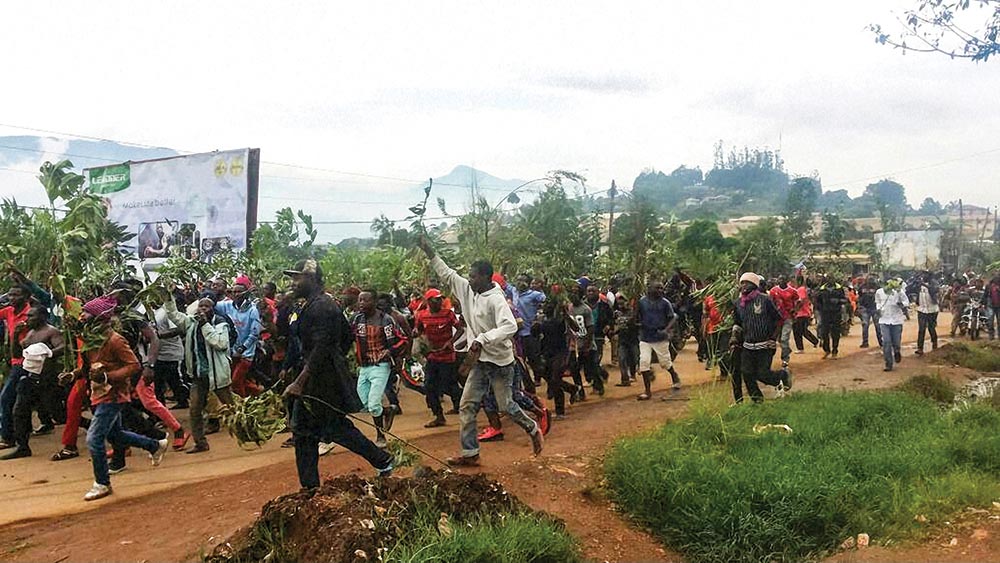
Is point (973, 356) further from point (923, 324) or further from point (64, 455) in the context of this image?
point (64, 455)

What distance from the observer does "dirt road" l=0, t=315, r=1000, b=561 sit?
5.20 meters

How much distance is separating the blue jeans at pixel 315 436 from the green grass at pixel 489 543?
116 centimetres

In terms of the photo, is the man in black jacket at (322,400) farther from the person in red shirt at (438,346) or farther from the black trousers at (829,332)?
the black trousers at (829,332)

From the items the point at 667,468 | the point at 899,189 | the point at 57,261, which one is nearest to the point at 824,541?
the point at 667,468

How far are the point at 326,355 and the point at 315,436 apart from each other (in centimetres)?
57

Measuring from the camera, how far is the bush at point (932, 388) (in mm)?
9359

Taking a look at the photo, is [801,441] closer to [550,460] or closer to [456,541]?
[550,460]

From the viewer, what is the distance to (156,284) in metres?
7.86

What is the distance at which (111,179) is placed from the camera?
25.9 metres

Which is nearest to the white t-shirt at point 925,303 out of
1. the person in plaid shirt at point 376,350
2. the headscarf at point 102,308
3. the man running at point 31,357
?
the person in plaid shirt at point 376,350

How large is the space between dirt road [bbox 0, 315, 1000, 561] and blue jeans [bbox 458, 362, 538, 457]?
0.29m

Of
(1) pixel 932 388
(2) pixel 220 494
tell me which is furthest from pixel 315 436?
(1) pixel 932 388

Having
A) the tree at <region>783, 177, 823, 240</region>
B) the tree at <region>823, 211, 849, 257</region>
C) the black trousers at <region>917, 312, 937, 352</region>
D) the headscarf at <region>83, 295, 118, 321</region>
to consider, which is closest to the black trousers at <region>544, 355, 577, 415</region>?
the headscarf at <region>83, 295, 118, 321</region>

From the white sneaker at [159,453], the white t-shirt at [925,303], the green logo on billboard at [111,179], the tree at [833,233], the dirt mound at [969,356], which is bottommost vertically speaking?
the dirt mound at [969,356]
